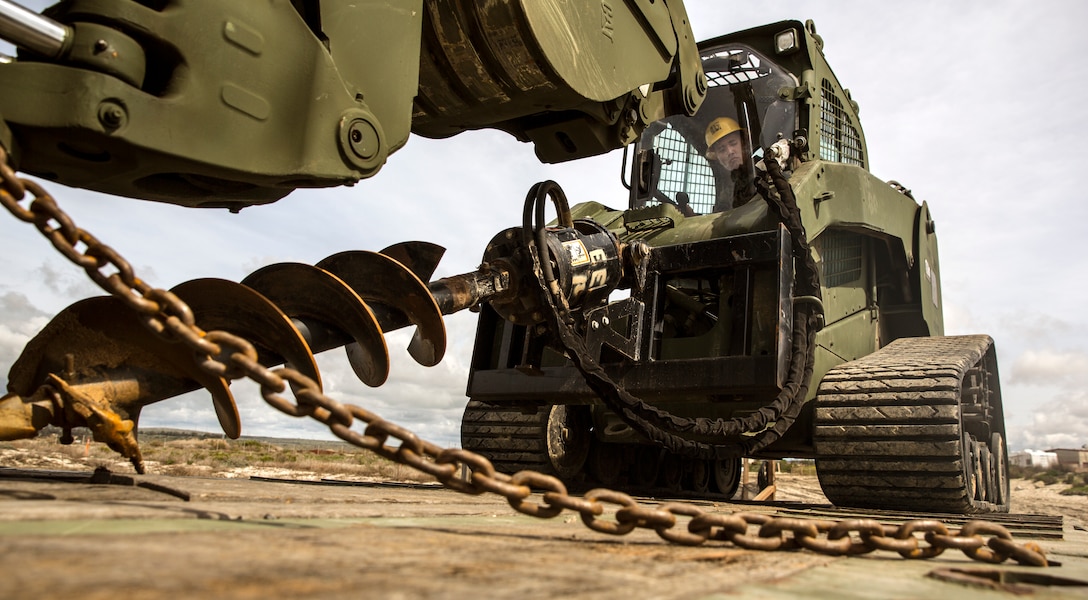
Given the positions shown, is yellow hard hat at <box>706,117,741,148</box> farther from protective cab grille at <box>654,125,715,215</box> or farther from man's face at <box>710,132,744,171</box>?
protective cab grille at <box>654,125,715,215</box>

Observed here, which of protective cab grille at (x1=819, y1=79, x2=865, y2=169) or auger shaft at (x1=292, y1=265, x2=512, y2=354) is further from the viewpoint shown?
protective cab grille at (x1=819, y1=79, x2=865, y2=169)

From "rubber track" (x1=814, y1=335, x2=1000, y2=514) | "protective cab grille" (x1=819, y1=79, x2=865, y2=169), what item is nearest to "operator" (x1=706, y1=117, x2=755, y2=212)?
"protective cab grille" (x1=819, y1=79, x2=865, y2=169)

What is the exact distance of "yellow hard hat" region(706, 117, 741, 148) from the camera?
21.7 feet

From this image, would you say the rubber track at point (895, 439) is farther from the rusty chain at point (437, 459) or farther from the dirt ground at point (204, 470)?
the rusty chain at point (437, 459)

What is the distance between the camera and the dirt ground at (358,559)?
101 cm

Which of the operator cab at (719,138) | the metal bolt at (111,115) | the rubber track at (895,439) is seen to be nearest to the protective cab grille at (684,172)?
the operator cab at (719,138)

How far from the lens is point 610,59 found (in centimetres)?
354

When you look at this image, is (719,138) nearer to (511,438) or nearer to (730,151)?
(730,151)

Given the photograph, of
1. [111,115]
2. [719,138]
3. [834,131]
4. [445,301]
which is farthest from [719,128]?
[111,115]

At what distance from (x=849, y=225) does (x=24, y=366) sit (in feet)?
17.1

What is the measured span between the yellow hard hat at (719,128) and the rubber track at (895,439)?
2.33 metres

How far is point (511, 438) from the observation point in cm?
605

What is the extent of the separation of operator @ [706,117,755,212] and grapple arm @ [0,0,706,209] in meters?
3.06

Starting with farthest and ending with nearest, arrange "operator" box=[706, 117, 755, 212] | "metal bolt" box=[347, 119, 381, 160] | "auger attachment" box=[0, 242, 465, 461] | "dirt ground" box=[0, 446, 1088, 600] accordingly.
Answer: "operator" box=[706, 117, 755, 212]
"metal bolt" box=[347, 119, 381, 160]
"auger attachment" box=[0, 242, 465, 461]
"dirt ground" box=[0, 446, 1088, 600]
